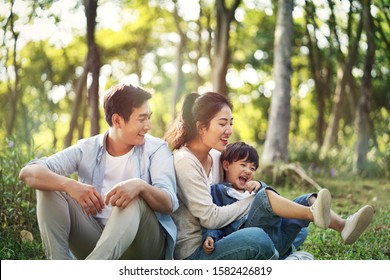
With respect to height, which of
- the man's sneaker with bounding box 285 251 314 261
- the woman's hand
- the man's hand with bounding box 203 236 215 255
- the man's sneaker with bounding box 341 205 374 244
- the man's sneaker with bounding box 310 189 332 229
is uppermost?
the woman's hand

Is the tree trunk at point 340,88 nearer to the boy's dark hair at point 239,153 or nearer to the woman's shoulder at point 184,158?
the boy's dark hair at point 239,153

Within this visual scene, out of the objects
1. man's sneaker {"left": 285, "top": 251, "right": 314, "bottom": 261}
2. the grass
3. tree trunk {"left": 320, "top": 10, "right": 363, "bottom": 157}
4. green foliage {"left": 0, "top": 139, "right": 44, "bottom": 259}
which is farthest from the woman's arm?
tree trunk {"left": 320, "top": 10, "right": 363, "bottom": 157}

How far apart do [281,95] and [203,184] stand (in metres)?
3.65

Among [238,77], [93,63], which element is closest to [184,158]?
[93,63]

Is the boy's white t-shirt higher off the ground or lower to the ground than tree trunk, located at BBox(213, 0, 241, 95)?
lower

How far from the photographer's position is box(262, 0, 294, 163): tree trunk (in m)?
6.04

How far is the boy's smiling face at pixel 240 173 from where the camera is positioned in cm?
284

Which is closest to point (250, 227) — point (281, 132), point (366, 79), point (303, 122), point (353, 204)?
point (353, 204)

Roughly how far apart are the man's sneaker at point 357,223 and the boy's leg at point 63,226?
1080 mm

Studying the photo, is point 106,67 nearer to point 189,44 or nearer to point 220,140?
point 189,44

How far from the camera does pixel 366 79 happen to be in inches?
271

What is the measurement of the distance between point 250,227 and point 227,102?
621mm

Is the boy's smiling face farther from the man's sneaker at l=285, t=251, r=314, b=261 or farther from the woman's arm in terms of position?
the man's sneaker at l=285, t=251, r=314, b=261

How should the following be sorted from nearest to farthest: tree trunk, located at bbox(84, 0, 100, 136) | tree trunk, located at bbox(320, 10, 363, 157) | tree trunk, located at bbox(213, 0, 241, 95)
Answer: tree trunk, located at bbox(84, 0, 100, 136)
tree trunk, located at bbox(213, 0, 241, 95)
tree trunk, located at bbox(320, 10, 363, 157)
